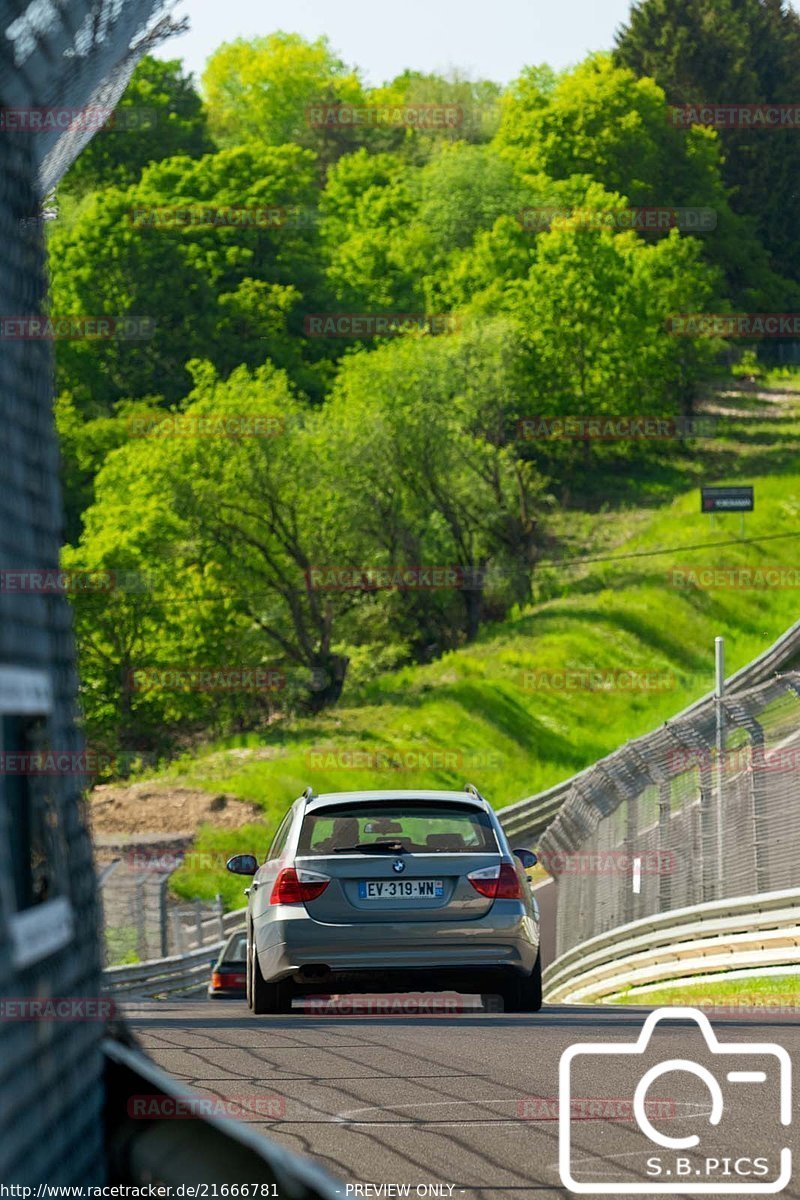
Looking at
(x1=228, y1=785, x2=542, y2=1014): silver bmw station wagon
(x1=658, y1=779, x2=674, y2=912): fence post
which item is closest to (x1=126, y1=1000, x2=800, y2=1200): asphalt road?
(x1=228, y1=785, x2=542, y2=1014): silver bmw station wagon

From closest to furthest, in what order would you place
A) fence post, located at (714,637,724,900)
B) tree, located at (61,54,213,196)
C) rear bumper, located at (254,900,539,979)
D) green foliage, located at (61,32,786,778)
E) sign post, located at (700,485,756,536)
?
rear bumper, located at (254,900,539,979) < fence post, located at (714,637,724,900) < sign post, located at (700,485,756,536) < green foliage, located at (61,32,786,778) < tree, located at (61,54,213,196)

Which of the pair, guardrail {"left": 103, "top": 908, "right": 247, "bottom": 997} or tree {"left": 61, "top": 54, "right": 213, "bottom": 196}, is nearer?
guardrail {"left": 103, "top": 908, "right": 247, "bottom": 997}

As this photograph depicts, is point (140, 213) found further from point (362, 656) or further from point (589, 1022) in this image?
point (589, 1022)

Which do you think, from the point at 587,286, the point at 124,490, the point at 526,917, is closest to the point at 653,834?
the point at 526,917

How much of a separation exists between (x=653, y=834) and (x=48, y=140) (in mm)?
17453

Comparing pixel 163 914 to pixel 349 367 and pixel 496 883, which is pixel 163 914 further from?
pixel 349 367

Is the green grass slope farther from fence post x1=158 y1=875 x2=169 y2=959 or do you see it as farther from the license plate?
the license plate

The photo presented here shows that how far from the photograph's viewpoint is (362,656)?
73.6m

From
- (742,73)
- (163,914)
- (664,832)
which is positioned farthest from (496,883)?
(742,73)

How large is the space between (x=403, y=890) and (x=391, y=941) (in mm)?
311

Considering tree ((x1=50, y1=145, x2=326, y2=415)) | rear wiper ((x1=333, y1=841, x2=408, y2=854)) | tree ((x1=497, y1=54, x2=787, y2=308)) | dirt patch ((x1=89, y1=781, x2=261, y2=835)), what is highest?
tree ((x1=497, y1=54, x2=787, y2=308))

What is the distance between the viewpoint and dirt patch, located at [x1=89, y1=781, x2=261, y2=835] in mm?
57656

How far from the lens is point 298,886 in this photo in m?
12.8

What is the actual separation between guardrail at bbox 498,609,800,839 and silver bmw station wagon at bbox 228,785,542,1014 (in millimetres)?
37145
